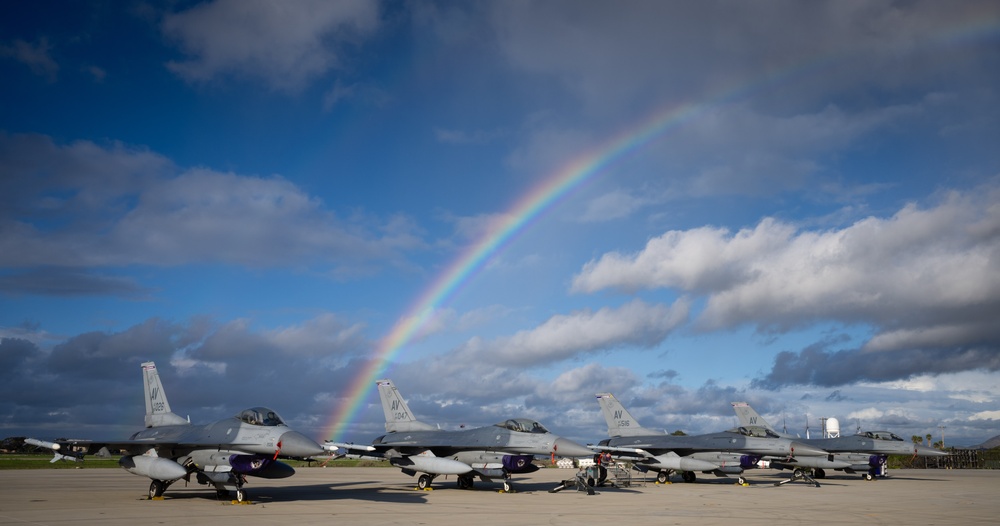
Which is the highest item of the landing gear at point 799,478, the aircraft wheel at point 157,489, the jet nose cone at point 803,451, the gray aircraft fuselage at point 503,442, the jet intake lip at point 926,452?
the gray aircraft fuselage at point 503,442

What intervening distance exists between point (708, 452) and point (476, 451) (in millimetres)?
13505

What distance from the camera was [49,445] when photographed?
21.1 metres

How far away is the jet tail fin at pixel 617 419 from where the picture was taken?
132 ft

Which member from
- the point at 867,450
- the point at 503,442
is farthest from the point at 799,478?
the point at 503,442

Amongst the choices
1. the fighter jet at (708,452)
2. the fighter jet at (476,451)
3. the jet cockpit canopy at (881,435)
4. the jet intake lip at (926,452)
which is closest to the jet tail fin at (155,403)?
the fighter jet at (476,451)

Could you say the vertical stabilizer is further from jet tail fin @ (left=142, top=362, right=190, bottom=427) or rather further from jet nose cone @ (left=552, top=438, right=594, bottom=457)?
jet tail fin @ (left=142, top=362, right=190, bottom=427)

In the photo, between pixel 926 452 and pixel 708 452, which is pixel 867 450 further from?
pixel 708 452

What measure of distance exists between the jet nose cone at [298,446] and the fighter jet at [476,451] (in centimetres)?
344

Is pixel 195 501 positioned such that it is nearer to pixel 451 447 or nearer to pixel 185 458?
pixel 185 458

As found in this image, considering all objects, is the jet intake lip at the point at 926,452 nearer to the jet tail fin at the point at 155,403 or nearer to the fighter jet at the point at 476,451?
the fighter jet at the point at 476,451

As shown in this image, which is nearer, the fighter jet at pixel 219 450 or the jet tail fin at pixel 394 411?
the fighter jet at pixel 219 450

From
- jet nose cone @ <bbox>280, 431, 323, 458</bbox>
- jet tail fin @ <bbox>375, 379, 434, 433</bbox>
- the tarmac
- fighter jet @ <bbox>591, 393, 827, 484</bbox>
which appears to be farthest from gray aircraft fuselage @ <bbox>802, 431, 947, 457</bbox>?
jet nose cone @ <bbox>280, 431, 323, 458</bbox>

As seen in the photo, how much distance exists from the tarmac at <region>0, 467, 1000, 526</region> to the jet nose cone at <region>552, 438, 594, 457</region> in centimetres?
153

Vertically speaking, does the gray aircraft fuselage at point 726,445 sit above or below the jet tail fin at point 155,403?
below
